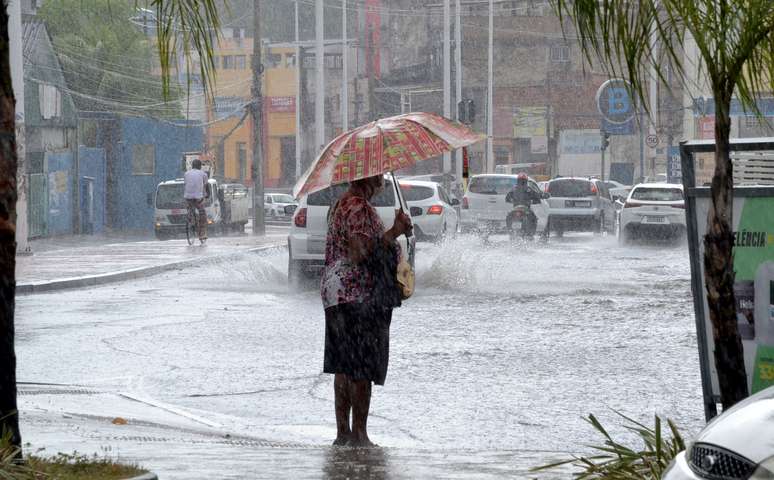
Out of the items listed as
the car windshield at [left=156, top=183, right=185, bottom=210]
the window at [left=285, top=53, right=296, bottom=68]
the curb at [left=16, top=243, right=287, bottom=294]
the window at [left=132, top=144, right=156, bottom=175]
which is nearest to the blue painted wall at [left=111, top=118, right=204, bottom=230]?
the window at [left=132, top=144, right=156, bottom=175]

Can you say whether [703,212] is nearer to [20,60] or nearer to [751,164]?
[751,164]

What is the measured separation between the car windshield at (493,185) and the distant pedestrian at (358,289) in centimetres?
2883

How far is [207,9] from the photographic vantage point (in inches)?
226

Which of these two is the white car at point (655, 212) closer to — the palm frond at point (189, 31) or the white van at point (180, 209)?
the white van at point (180, 209)

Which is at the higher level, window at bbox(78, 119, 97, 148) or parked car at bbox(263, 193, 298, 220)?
window at bbox(78, 119, 97, 148)

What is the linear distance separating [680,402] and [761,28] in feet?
16.0

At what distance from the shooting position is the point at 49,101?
1535 inches

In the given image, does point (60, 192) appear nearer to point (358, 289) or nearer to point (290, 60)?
point (358, 289)

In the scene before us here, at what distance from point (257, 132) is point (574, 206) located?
876 cm

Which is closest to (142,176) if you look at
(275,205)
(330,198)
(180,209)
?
(180,209)

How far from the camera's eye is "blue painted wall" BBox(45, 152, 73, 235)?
39.6m

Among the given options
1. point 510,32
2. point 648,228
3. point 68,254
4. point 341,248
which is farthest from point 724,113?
point 510,32

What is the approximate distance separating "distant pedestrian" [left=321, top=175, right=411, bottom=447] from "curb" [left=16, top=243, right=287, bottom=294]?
1185cm

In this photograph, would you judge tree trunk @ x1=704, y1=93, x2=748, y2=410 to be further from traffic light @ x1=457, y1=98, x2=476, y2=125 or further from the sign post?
traffic light @ x1=457, y1=98, x2=476, y2=125
